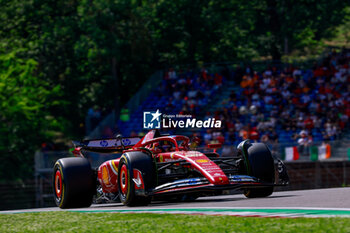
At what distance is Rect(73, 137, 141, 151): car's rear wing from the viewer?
1480 centimetres

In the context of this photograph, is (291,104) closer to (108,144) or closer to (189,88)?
(189,88)

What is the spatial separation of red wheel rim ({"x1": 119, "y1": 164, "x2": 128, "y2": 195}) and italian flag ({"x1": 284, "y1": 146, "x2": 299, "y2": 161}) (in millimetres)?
13852

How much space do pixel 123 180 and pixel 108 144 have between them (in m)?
2.32

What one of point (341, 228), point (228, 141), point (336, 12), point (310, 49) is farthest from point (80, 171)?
point (310, 49)

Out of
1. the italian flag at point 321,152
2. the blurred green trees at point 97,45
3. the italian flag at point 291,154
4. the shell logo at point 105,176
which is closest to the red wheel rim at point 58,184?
the shell logo at point 105,176

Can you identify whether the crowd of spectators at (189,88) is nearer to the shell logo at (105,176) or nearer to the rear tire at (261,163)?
the shell logo at (105,176)

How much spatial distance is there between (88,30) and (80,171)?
22534 millimetres

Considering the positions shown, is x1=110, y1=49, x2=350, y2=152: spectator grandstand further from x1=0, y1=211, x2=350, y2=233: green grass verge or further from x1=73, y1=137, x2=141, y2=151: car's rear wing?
x1=0, y1=211, x2=350, y2=233: green grass verge

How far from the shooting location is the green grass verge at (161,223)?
8078mm

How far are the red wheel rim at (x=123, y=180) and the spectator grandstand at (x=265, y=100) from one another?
49.7 ft

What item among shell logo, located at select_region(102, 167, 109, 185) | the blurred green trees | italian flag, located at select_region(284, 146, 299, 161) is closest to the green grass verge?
shell logo, located at select_region(102, 167, 109, 185)

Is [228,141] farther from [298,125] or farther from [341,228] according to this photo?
[341,228]

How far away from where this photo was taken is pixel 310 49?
58.8 meters

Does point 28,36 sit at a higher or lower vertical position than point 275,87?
higher
